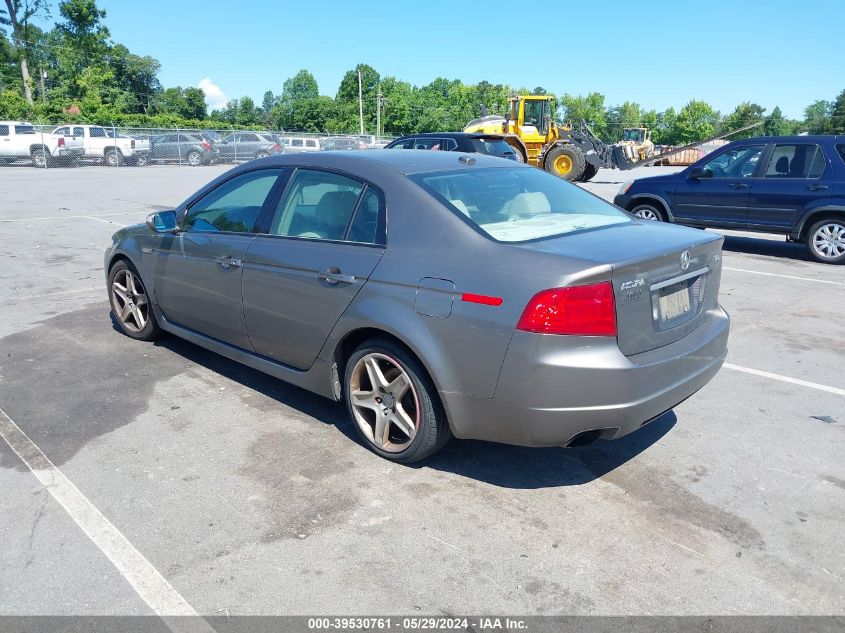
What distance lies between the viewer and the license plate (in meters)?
3.45

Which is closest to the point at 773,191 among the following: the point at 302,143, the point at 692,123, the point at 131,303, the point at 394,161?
the point at 394,161

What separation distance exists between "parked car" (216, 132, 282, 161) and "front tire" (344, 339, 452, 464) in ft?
110

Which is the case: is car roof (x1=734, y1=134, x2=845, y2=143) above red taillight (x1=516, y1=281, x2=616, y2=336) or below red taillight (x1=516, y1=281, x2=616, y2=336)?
above

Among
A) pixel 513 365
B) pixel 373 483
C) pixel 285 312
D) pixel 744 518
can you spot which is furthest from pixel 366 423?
pixel 744 518

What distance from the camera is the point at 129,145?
33.5m

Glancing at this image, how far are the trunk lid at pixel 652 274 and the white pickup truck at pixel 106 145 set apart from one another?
33.5 metres

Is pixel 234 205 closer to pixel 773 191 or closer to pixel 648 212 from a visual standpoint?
pixel 773 191

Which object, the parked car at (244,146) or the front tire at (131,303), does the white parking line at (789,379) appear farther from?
the parked car at (244,146)

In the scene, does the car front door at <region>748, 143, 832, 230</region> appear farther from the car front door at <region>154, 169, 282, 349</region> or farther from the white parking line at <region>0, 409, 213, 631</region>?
the white parking line at <region>0, 409, 213, 631</region>

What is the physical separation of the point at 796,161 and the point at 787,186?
1.22 ft

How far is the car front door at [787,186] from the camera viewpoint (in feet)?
32.5

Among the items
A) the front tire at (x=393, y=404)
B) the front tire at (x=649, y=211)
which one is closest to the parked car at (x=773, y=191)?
the front tire at (x=649, y=211)


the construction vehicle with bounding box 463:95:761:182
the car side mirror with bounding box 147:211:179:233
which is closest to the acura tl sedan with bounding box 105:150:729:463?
the car side mirror with bounding box 147:211:179:233

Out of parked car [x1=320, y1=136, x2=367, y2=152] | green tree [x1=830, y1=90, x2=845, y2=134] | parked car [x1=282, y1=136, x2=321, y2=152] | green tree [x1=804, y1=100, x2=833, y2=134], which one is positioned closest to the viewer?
parked car [x1=320, y1=136, x2=367, y2=152]
